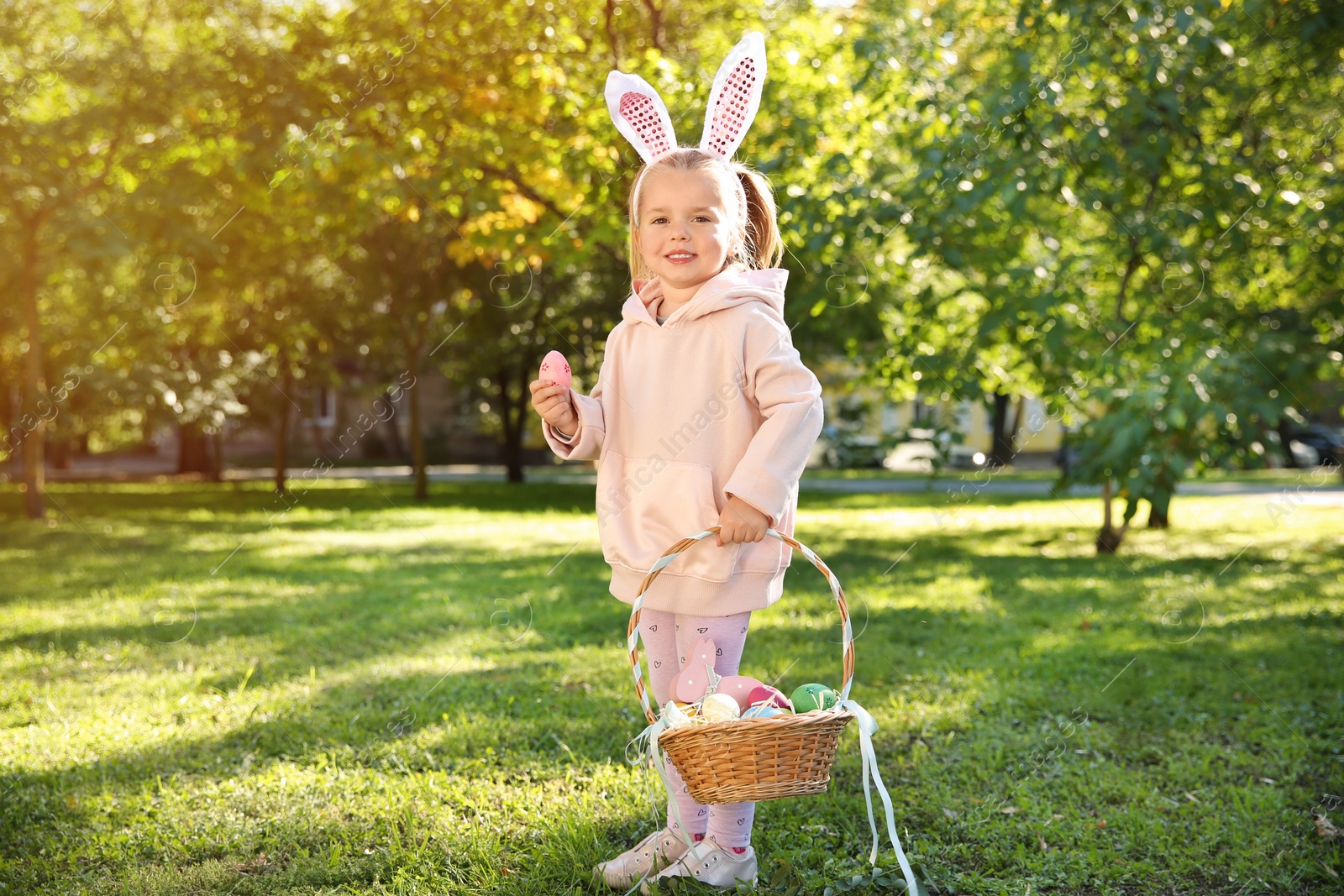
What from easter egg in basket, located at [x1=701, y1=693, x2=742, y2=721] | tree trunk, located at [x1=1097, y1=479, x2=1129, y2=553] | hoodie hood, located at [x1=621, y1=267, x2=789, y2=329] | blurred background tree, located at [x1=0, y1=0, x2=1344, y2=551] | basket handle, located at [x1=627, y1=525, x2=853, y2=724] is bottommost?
tree trunk, located at [x1=1097, y1=479, x2=1129, y2=553]

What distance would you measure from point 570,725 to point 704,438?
1831 millimetres

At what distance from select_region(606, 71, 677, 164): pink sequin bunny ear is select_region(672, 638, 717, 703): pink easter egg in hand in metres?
1.34

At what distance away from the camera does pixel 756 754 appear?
2283mm

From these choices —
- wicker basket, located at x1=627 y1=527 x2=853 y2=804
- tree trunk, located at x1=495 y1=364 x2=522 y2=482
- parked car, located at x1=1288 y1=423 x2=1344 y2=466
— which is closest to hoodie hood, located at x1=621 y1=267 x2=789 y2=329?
wicker basket, located at x1=627 y1=527 x2=853 y2=804

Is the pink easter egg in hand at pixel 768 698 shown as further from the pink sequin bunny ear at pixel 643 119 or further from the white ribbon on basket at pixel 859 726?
the pink sequin bunny ear at pixel 643 119

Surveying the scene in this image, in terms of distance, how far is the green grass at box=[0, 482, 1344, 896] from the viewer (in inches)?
116

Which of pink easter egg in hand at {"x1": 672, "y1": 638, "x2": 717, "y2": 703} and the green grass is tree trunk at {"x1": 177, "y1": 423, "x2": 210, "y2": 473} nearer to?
the green grass

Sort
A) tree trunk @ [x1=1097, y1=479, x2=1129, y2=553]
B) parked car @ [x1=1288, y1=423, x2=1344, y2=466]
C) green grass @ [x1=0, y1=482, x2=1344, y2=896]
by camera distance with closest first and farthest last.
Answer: green grass @ [x1=0, y1=482, x2=1344, y2=896] → tree trunk @ [x1=1097, y1=479, x2=1129, y2=553] → parked car @ [x1=1288, y1=423, x2=1344, y2=466]

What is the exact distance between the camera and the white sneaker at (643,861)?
2752 mm

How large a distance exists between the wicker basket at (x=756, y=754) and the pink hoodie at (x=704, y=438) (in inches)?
10.5

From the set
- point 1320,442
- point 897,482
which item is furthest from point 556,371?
point 1320,442

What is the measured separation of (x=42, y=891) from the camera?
2730 mm

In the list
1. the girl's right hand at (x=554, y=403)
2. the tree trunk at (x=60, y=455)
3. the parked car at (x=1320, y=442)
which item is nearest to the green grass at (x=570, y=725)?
the girl's right hand at (x=554, y=403)

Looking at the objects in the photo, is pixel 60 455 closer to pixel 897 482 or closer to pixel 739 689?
pixel 897 482
